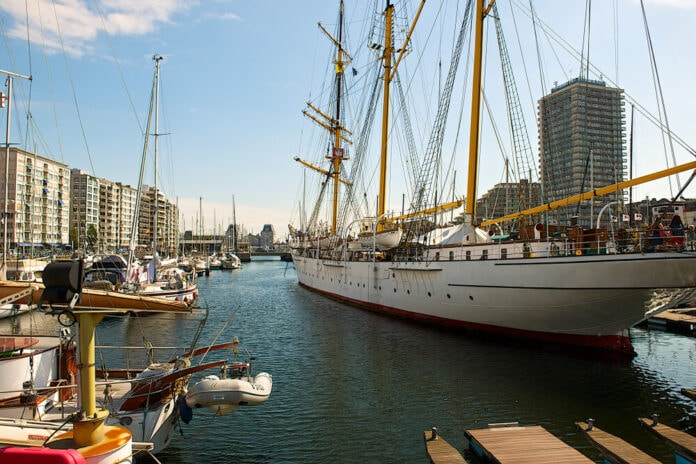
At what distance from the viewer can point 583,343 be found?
19922 mm

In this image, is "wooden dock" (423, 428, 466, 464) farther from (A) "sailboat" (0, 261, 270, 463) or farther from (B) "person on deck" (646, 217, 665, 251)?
(B) "person on deck" (646, 217, 665, 251)

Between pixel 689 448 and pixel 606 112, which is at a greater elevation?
pixel 606 112

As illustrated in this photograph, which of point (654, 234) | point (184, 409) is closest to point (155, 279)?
point (184, 409)

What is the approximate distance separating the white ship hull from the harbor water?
42.7 inches

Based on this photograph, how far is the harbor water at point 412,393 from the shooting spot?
10.9 metres

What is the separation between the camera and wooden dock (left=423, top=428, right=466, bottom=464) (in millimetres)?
8711

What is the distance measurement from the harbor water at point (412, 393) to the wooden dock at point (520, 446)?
3.32 feet

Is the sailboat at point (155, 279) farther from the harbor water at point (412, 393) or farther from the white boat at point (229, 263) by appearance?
the white boat at point (229, 263)

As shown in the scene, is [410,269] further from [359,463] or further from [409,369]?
[359,463]

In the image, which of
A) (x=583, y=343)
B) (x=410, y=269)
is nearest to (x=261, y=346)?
(x=410, y=269)

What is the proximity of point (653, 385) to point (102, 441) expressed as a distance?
682 inches

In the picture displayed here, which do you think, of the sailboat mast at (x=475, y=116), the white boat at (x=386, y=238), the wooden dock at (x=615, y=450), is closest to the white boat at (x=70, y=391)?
the wooden dock at (x=615, y=450)

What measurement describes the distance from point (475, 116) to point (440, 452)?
21253 millimetres

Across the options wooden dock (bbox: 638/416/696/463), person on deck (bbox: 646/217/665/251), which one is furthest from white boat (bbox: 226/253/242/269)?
wooden dock (bbox: 638/416/696/463)
